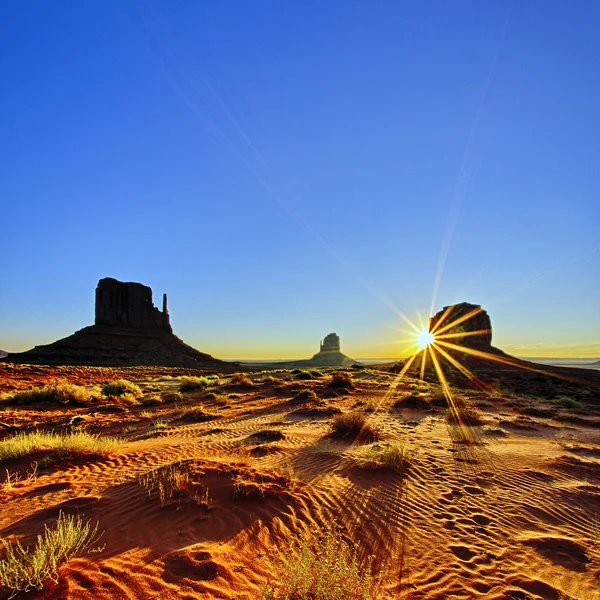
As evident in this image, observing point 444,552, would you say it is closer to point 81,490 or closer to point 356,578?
point 356,578

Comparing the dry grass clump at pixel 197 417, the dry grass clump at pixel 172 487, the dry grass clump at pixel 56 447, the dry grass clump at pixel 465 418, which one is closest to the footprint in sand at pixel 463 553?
the dry grass clump at pixel 172 487

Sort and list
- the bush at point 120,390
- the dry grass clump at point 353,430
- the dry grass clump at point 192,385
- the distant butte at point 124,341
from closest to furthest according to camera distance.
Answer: the dry grass clump at point 353,430, the bush at point 120,390, the dry grass clump at point 192,385, the distant butte at point 124,341

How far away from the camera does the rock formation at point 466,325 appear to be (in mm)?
72750

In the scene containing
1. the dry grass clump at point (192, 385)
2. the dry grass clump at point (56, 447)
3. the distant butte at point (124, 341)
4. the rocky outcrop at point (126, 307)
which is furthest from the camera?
the rocky outcrop at point (126, 307)

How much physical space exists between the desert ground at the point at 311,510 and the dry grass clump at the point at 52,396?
21.5 feet

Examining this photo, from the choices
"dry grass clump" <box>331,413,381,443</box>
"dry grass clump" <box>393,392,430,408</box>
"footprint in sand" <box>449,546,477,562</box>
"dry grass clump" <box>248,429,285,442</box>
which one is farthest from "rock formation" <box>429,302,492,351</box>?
"footprint in sand" <box>449,546,477,562</box>

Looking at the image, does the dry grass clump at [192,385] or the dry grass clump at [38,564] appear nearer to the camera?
the dry grass clump at [38,564]

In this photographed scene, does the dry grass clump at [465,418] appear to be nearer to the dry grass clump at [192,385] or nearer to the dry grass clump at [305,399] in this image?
the dry grass clump at [305,399]

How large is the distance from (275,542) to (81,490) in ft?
13.1

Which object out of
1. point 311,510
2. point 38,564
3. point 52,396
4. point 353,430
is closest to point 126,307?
point 52,396

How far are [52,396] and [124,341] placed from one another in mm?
57973

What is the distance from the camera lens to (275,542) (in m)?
4.75

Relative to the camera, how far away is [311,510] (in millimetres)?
5645

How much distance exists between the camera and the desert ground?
3.88 meters
